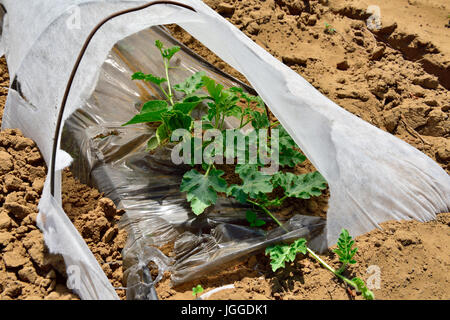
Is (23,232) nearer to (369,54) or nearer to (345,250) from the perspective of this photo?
(345,250)

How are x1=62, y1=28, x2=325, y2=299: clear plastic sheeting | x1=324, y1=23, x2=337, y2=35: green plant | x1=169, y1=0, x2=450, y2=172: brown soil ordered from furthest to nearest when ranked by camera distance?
x1=324, y1=23, x2=337, y2=35: green plant → x1=169, y1=0, x2=450, y2=172: brown soil → x1=62, y1=28, x2=325, y2=299: clear plastic sheeting

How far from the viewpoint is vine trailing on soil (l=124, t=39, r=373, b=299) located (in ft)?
6.84

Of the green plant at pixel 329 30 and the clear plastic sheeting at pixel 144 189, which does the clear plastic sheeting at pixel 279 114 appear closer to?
the clear plastic sheeting at pixel 144 189

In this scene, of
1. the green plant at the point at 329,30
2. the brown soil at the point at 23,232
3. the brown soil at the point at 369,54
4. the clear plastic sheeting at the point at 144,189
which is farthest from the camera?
the green plant at the point at 329,30

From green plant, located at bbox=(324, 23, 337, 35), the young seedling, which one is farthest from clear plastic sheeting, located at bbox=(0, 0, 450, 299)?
green plant, located at bbox=(324, 23, 337, 35)

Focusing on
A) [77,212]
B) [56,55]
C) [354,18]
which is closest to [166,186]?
[77,212]

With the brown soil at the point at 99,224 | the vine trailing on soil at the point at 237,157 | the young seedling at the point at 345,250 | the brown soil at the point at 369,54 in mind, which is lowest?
the brown soil at the point at 99,224

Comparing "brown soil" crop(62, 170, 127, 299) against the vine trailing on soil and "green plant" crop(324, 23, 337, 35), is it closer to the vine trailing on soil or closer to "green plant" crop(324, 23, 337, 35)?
the vine trailing on soil

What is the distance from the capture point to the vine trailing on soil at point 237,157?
2.09 metres

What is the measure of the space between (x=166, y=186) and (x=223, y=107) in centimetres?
50

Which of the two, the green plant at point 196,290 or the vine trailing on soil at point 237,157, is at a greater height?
the vine trailing on soil at point 237,157

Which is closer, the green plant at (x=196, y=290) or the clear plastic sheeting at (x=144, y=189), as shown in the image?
the green plant at (x=196, y=290)

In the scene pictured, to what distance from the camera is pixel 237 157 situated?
7.25 feet

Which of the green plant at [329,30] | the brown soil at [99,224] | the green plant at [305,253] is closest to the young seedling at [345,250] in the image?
the green plant at [305,253]
